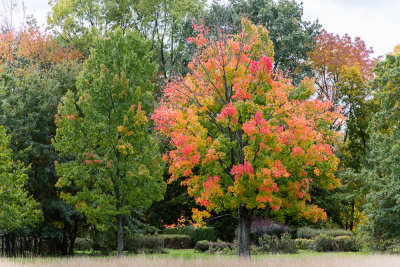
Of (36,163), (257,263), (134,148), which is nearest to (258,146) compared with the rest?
(257,263)

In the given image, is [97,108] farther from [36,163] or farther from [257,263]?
[257,263]

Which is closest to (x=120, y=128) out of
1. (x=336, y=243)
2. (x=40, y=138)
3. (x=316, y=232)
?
(x=40, y=138)

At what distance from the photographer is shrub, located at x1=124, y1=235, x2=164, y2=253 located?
2386cm

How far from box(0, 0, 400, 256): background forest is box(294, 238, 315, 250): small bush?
116 millimetres

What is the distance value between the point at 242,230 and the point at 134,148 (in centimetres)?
636

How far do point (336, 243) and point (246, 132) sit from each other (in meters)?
16.1

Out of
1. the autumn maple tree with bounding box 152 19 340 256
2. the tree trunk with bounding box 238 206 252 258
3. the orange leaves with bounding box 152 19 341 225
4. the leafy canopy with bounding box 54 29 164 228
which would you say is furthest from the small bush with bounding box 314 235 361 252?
the leafy canopy with bounding box 54 29 164 228

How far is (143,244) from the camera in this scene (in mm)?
24344

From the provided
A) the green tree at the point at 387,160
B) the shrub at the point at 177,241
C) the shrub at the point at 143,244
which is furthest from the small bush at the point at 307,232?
the shrub at the point at 143,244

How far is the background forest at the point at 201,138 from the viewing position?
575 inches

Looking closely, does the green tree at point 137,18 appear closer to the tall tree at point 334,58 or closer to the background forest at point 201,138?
the background forest at point 201,138

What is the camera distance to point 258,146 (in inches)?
546

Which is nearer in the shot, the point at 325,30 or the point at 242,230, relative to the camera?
the point at 242,230

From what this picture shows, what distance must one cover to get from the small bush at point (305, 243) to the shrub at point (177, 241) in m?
7.02
